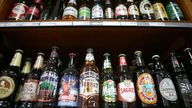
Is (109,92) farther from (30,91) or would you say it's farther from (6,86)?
(6,86)

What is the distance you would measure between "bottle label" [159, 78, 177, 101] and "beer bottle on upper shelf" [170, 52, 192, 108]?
0.14 ft

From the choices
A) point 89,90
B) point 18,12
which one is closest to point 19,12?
point 18,12

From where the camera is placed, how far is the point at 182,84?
79 cm

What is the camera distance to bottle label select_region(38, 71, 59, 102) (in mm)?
729

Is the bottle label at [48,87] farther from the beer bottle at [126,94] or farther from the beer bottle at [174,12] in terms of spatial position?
the beer bottle at [174,12]

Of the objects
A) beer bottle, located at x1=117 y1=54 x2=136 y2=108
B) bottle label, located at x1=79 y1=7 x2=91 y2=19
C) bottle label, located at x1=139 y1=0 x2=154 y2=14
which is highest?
bottle label, located at x1=139 y1=0 x2=154 y2=14

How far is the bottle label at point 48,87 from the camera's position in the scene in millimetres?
729

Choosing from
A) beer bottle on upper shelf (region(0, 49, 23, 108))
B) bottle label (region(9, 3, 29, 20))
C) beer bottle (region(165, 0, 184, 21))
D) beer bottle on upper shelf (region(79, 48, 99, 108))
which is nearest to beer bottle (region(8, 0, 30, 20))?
bottle label (region(9, 3, 29, 20))

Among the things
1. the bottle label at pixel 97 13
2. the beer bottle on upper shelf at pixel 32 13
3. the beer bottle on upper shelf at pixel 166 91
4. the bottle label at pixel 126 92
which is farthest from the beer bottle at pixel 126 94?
the beer bottle on upper shelf at pixel 32 13

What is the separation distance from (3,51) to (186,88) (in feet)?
3.34

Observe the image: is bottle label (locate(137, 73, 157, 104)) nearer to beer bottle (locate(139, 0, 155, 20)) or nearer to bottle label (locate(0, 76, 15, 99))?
beer bottle (locate(139, 0, 155, 20))

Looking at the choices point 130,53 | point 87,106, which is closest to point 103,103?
point 87,106

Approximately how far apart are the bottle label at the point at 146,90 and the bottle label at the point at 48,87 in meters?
0.37

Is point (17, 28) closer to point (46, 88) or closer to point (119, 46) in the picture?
point (46, 88)
